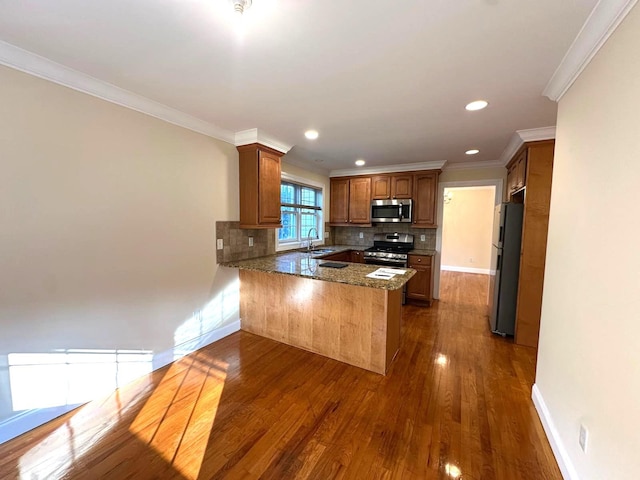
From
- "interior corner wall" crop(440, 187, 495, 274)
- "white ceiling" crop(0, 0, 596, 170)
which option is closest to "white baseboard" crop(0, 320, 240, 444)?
"white ceiling" crop(0, 0, 596, 170)

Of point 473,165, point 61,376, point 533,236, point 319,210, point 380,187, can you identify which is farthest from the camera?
point 319,210

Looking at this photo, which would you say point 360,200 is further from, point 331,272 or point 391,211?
point 331,272

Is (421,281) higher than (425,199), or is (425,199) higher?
(425,199)

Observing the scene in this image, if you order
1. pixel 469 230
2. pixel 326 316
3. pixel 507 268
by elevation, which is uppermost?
pixel 469 230

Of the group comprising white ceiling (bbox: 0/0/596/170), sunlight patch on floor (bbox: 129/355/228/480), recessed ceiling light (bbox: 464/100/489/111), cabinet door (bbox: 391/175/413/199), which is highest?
recessed ceiling light (bbox: 464/100/489/111)

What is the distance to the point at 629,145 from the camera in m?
1.08

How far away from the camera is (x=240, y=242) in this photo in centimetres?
333

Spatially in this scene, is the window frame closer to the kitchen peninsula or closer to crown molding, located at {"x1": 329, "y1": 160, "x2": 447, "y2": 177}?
crown molding, located at {"x1": 329, "y1": 160, "x2": 447, "y2": 177}

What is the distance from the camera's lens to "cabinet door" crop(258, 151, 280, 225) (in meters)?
3.17

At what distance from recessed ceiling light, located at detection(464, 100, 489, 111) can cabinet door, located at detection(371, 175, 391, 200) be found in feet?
8.04

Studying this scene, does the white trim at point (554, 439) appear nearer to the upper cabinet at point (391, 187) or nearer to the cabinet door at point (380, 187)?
the upper cabinet at point (391, 187)

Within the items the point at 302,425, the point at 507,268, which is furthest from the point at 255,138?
the point at 507,268

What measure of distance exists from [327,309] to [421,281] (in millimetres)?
2300

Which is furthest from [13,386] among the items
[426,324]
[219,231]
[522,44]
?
[426,324]
